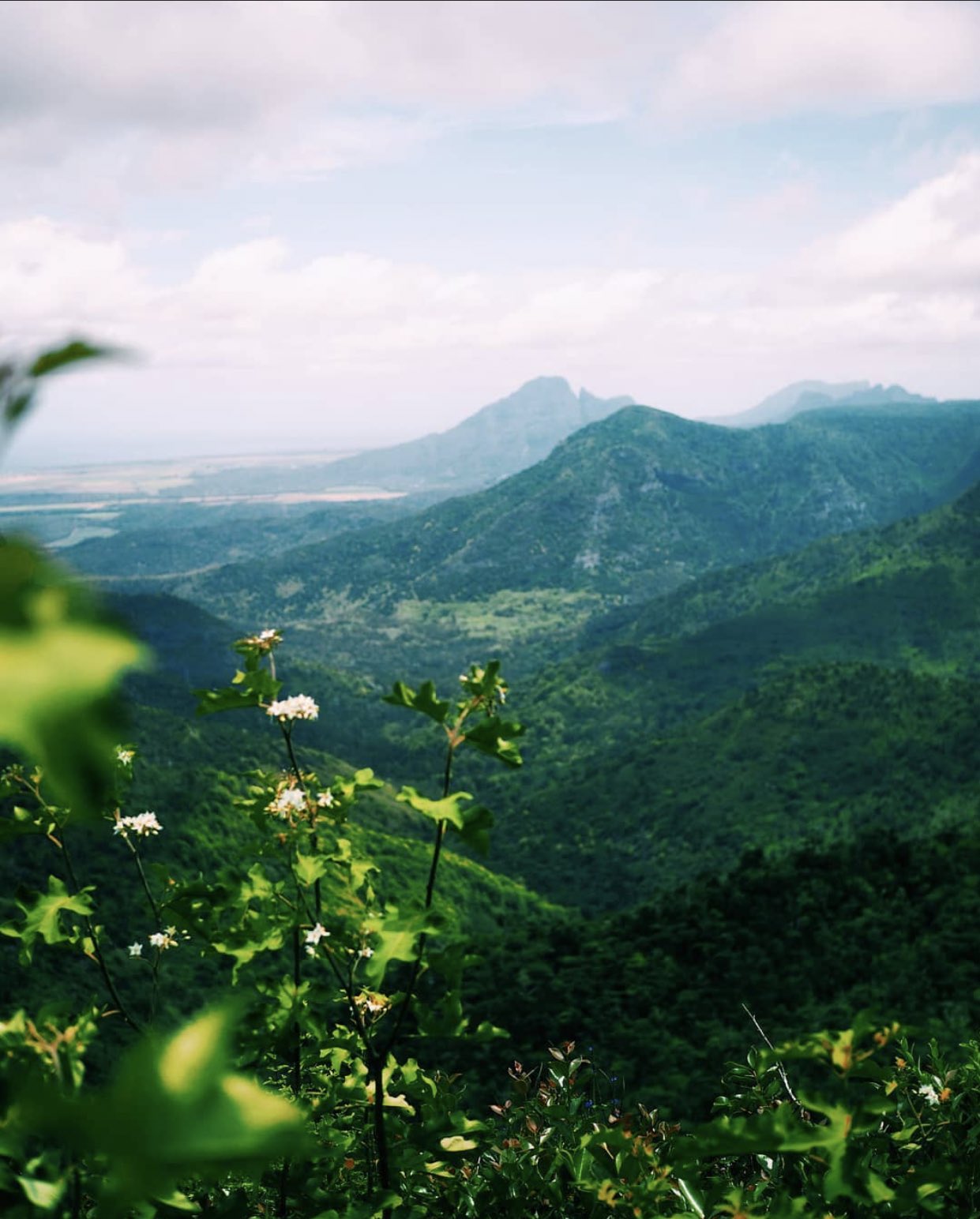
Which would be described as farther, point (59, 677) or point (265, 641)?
point (265, 641)

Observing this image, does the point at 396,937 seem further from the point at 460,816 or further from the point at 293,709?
the point at 293,709

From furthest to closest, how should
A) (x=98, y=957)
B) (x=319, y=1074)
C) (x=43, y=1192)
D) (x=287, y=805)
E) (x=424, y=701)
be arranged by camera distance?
(x=319, y=1074), (x=98, y=957), (x=287, y=805), (x=424, y=701), (x=43, y=1192)

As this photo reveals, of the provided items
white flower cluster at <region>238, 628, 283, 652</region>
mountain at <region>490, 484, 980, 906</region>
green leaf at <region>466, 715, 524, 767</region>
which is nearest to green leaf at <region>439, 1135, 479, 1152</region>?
green leaf at <region>466, 715, 524, 767</region>

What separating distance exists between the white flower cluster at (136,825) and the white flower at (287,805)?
3.71 ft

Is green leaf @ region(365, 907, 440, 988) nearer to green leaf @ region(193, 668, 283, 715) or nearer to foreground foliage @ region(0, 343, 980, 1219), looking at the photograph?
foreground foliage @ region(0, 343, 980, 1219)

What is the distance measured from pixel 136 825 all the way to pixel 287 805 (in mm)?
1367

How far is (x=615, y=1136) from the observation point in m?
3.19

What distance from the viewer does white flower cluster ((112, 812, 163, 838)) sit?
182 inches

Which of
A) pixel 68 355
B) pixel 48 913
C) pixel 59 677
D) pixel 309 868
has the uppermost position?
pixel 68 355

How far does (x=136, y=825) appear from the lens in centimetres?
471

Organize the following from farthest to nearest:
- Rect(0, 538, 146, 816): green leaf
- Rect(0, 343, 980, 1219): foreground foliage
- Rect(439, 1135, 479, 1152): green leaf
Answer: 1. Rect(439, 1135, 479, 1152): green leaf
2. Rect(0, 343, 980, 1219): foreground foliage
3. Rect(0, 538, 146, 816): green leaf

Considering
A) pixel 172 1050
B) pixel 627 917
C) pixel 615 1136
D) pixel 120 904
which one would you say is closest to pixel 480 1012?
pixel 627 917

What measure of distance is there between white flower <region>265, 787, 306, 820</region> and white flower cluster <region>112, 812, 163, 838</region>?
1.13 meters

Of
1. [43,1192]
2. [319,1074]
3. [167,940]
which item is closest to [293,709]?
[167,940]
